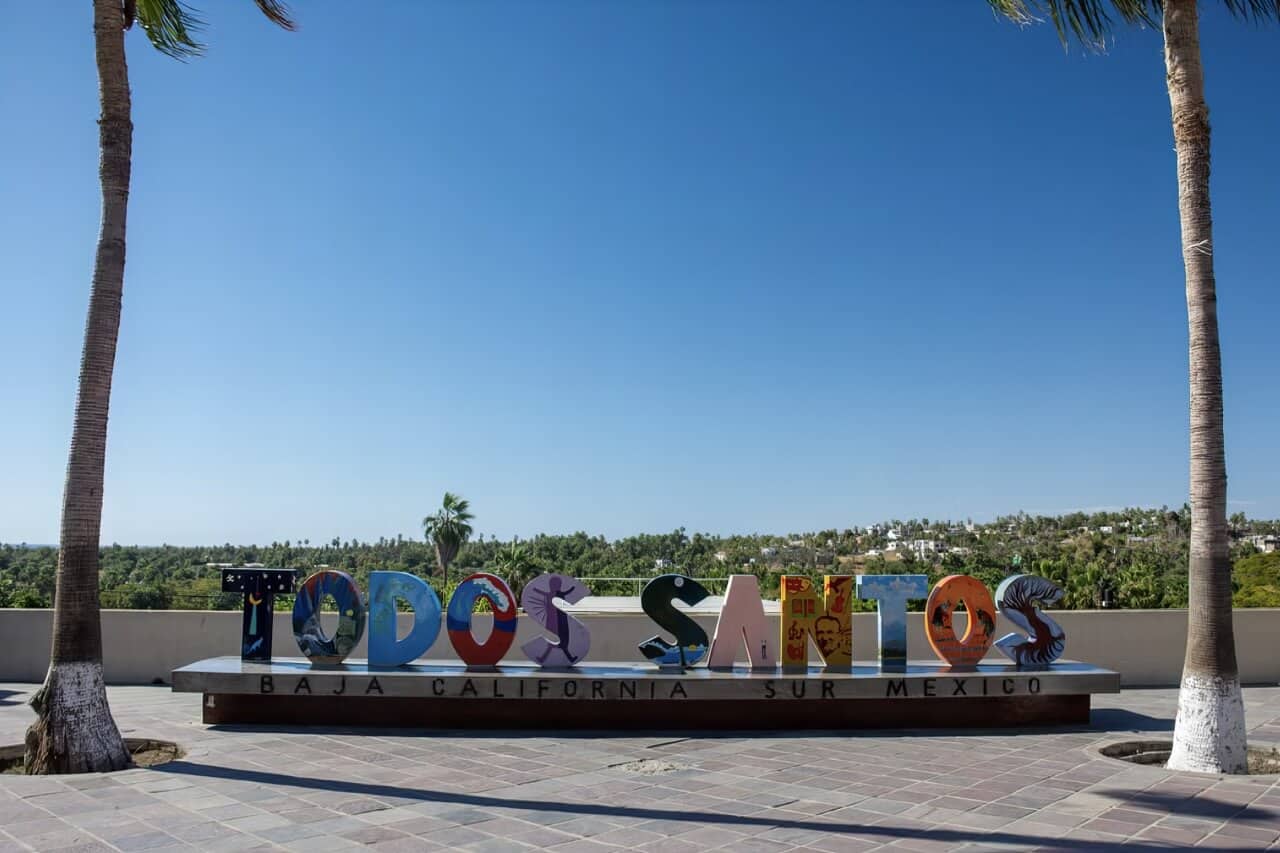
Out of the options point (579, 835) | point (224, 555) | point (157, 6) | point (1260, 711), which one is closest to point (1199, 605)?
point (1260, 711)

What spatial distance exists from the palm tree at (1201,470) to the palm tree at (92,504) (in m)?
11.1

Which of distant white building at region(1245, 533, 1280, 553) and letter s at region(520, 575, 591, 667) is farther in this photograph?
distant white building at region(1245, 533, 1280, 553)

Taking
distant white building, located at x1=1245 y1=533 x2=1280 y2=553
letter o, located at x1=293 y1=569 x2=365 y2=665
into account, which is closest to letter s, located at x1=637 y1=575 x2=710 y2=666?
letter o, located at x1=293 y1=569 x2=365 y2=665

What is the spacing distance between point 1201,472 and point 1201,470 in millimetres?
21

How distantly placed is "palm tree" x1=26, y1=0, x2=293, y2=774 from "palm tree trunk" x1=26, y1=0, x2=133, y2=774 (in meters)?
0.01

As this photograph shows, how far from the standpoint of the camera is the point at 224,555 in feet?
383

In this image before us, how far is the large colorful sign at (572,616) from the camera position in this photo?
12.9 m

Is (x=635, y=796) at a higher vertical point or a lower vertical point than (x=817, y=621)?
lower

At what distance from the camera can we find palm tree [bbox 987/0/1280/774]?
970cm

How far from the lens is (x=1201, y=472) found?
10133mm

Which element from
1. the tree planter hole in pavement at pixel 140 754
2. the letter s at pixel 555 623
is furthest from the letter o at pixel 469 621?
the tree planter hole in pavement at pixel 140 754

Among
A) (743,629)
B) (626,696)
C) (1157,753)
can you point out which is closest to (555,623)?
(626,696)

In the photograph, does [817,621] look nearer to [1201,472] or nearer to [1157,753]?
[1157,753]

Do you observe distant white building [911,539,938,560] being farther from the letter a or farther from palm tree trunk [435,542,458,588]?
the letter a
